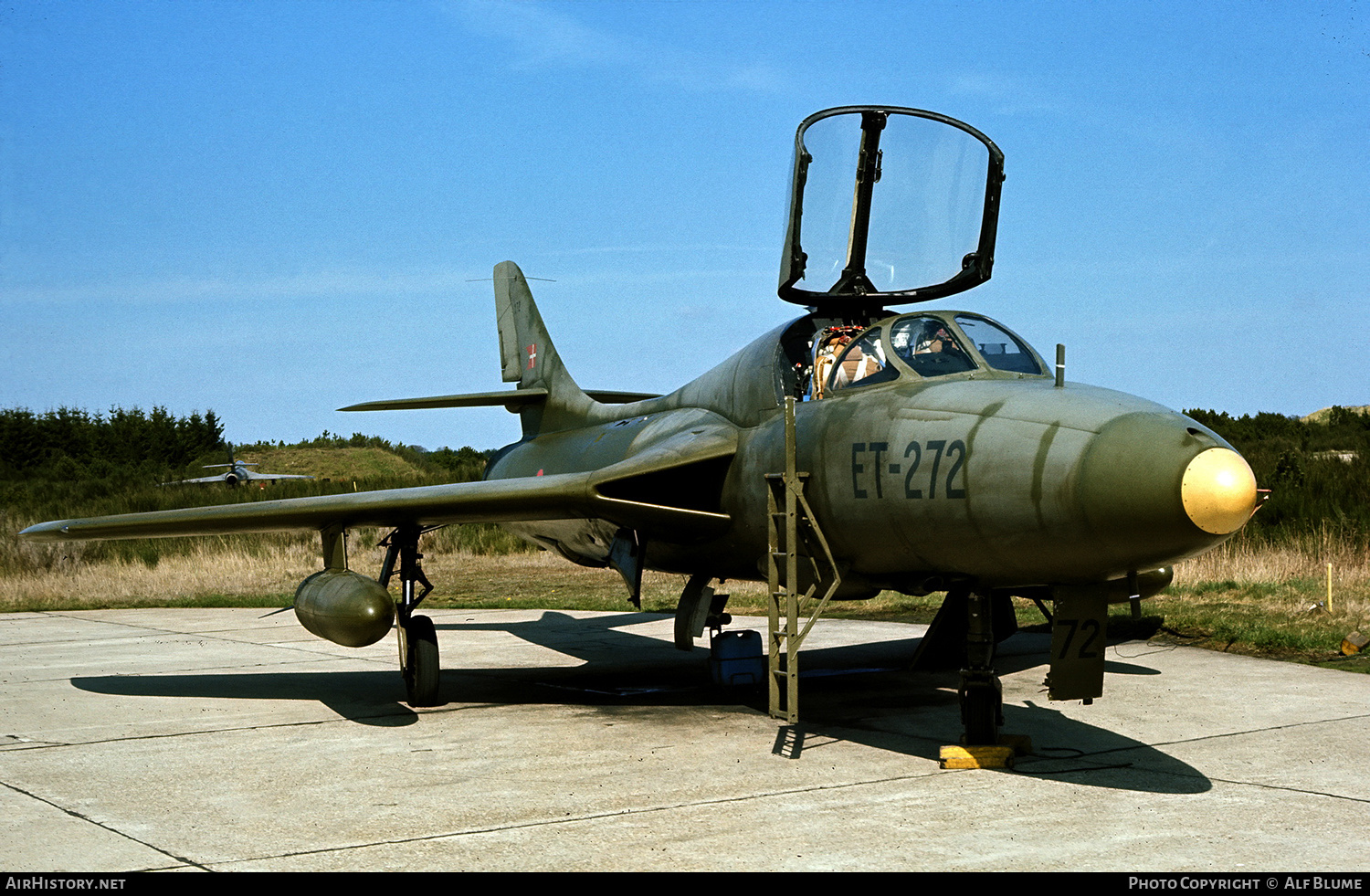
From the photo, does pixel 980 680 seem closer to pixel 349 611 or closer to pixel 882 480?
pixel 882 480

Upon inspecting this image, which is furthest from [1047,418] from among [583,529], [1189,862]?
[583,529]

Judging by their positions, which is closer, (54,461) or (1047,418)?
(1047,418)

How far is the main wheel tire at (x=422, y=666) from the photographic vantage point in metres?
10.0

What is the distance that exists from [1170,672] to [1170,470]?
6.48 meters

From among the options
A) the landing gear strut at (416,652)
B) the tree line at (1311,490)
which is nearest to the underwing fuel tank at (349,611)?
the landing gear strut at (416,652)

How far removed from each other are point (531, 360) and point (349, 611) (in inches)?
281

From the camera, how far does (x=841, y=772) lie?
7082 millimetres

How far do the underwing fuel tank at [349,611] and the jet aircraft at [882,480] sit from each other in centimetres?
2

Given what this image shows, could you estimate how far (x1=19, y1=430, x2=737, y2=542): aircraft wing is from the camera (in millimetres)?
9273

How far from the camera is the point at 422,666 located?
1002 cm

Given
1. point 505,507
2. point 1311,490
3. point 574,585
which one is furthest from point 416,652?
point 1311,490

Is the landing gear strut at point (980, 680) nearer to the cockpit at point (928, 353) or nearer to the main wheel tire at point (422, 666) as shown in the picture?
the cockpit at point (928, 353)

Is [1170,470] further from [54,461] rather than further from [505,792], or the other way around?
[54,461]

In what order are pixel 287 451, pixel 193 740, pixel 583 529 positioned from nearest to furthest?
pixel 193 740 < pixel 583 529 < pixel 287 451
